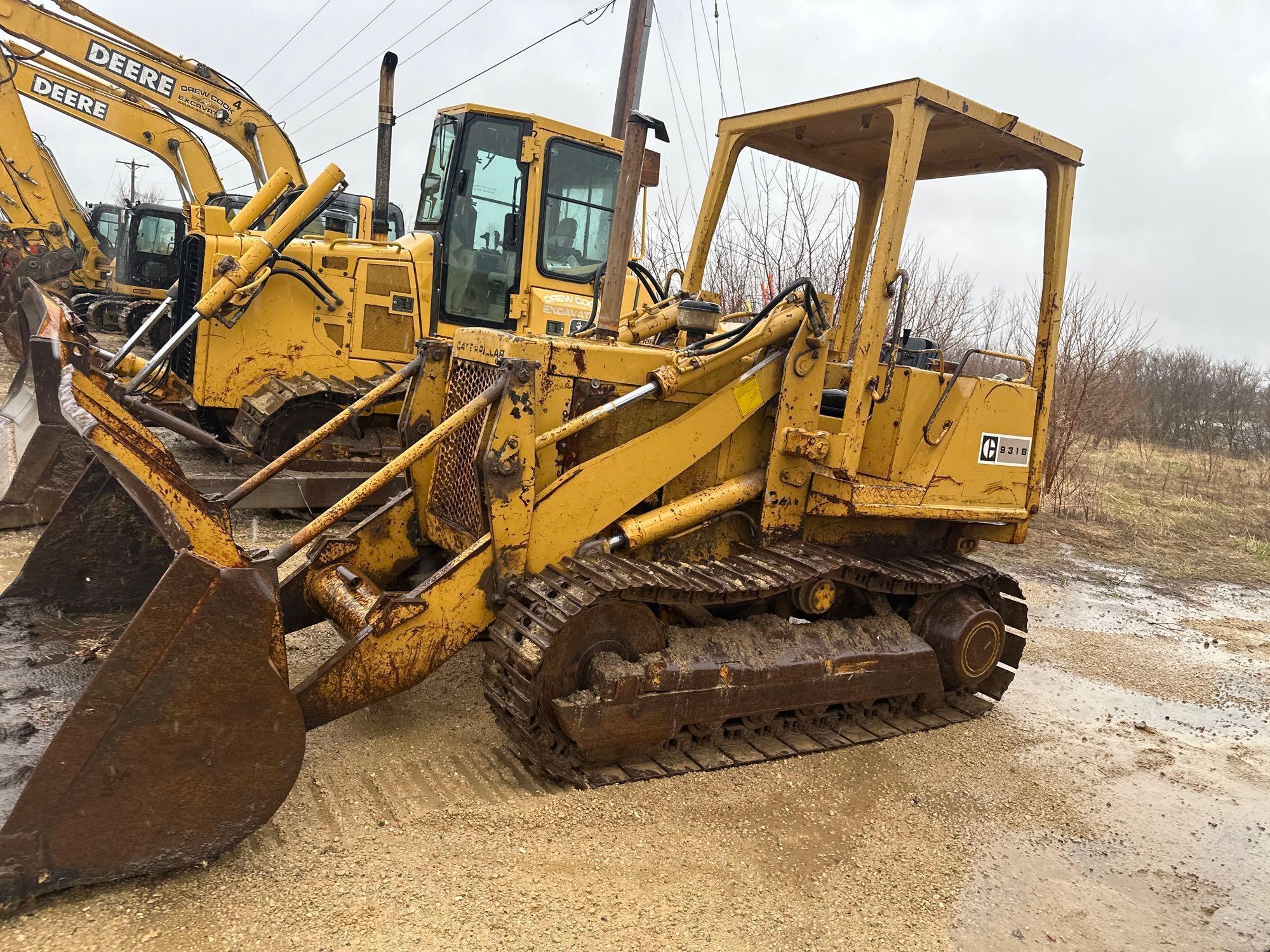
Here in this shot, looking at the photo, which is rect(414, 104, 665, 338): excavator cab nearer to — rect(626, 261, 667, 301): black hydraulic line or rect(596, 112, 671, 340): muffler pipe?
rect(626, 261, 667, 301): black hydraulic line

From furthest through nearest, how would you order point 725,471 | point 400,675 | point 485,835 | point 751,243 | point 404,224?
point 404,224 → point 751,243 → point 725,471 → point 400,675 → point 485,835

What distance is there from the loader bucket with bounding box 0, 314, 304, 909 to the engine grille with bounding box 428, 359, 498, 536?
1213 mm

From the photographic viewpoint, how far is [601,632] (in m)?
3.50

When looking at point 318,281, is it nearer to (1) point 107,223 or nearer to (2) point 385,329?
(2) point 385,329

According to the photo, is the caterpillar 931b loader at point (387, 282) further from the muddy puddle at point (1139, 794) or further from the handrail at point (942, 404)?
the muddy puddle at point (1139, 794)

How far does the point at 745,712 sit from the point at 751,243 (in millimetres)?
10006

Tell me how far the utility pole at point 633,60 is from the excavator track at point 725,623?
10.9 meters

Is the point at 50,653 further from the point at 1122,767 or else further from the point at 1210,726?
the point at 1210,726

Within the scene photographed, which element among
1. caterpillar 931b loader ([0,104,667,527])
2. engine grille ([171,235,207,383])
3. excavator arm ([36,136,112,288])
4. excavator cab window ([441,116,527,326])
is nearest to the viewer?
caterpillar 931b loader ([0,104,667,527])

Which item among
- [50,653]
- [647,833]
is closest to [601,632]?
[647,833]

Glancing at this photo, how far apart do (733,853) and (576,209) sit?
19.0ft

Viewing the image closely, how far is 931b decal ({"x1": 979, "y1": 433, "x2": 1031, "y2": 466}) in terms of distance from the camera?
15.4ft

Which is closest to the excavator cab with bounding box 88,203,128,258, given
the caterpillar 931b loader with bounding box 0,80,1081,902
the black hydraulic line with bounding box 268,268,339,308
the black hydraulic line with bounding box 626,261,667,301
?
the black hydraulic line with bounding box 268,268,339,308

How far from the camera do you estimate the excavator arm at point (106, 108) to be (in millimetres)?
12500
